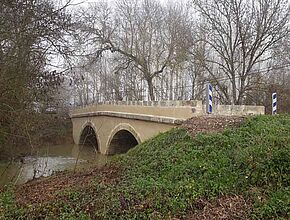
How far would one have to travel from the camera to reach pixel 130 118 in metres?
15.6

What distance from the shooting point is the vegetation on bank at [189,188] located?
4.45 meters

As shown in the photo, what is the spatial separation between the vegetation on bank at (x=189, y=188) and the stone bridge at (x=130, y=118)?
392 centimetres

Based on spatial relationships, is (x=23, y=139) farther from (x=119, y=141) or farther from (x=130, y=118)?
(x=119, y=141)

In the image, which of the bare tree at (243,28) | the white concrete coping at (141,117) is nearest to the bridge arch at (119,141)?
the white concrete coping at (141,117)

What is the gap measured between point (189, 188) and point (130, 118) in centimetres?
1088

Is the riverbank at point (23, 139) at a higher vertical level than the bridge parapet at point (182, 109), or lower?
lower

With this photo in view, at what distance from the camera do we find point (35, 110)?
337 inches

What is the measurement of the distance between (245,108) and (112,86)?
17.9 meters

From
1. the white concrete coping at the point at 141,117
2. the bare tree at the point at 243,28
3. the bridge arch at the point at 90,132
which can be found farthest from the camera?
the bridge arch at the point at 90,132

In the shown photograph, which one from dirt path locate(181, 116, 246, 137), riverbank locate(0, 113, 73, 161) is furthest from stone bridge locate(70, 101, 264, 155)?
riverbank locate(0, 113, 73, 161)

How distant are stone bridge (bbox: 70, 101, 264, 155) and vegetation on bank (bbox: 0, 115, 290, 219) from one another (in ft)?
12.9

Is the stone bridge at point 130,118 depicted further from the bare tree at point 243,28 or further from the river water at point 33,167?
the bare tree at point 243,28

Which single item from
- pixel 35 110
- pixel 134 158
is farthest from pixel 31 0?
pixel 134 158

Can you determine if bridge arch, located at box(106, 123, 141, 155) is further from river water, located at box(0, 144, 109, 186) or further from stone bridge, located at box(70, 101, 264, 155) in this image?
river water, located at box(0, 144, 109, 186)
